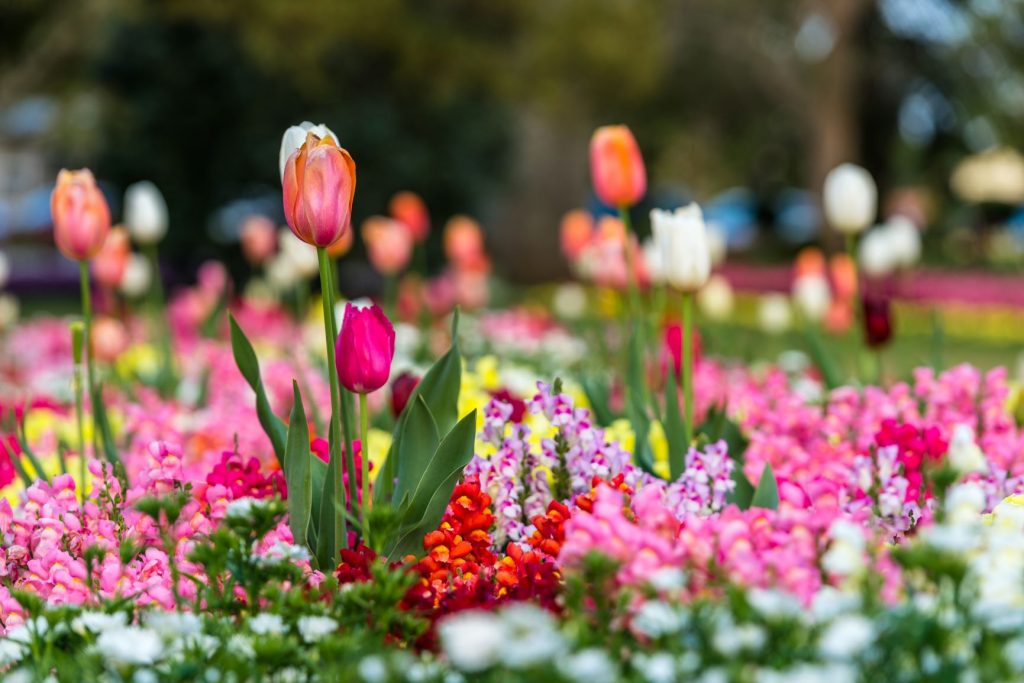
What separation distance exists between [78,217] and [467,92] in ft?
32.7

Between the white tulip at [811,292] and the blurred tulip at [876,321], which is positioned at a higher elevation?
the blurred tulip at [876,321]

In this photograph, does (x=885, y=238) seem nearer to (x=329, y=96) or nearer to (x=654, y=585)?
(x=654, y=585)

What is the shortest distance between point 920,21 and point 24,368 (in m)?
18.2

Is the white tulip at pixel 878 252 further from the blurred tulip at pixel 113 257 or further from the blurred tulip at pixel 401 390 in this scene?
the blurred tulip at pixel 401 390

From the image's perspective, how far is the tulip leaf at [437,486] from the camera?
93.4 inches

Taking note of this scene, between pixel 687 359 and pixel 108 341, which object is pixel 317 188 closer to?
pixel 687 359

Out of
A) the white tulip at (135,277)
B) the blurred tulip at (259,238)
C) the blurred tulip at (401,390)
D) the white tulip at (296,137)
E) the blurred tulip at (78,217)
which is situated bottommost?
the blurred tulip at (401,390)

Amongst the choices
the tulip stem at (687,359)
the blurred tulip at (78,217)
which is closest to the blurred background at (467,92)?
the blurred tulip at (78,217)

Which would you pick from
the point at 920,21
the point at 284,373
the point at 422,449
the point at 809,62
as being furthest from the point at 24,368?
the point at 920,21

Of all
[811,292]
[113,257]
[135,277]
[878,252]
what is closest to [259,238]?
[135,277]

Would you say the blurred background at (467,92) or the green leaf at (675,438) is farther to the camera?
the blurred background at (467,92)

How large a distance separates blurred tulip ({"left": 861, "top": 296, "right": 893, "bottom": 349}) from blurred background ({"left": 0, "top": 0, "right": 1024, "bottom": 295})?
Result: 8.62 metres

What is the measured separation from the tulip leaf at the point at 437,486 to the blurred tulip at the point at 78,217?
1.13 meters

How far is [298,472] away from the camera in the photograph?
2338 mm
